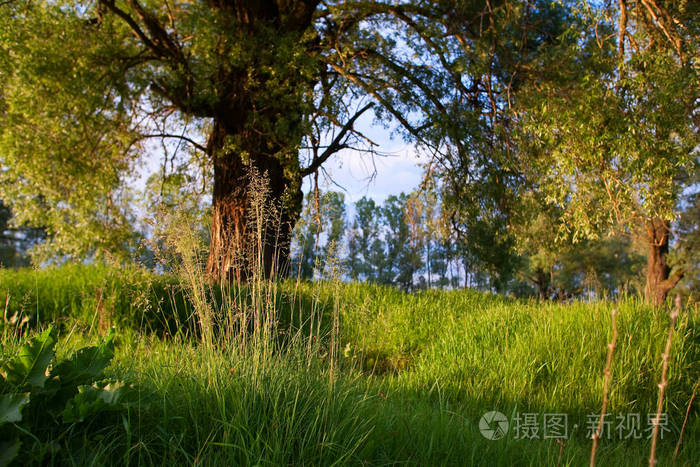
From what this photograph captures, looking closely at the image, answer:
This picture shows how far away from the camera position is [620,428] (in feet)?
13.0

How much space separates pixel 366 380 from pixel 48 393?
2352 mm

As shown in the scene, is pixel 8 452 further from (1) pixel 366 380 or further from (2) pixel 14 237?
(2) pixel 14 237

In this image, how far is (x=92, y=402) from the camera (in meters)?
1.98

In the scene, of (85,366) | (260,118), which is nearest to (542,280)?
(260,118)

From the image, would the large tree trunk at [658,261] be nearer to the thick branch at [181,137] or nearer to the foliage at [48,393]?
the thick branch at [181,137]

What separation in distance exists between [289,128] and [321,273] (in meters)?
5.26

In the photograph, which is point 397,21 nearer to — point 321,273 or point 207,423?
point 321,273

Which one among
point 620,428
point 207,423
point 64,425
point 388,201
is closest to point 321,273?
point 207,423

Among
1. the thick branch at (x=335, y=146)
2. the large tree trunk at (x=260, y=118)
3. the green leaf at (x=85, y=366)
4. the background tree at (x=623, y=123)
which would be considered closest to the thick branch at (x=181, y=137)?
the large tree trunk at (x=260, y=118)

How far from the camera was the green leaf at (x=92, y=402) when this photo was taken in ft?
6.44

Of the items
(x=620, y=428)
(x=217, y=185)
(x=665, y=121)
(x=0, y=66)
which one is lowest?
(x=620, y=428)

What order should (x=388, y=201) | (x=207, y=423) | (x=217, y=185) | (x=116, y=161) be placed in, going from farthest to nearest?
(x=388, y=201) → (x=116, y=161) → (x=217, y=185) → (x=207, y=423)

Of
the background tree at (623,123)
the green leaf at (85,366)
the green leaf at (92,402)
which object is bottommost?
the green leaf at (92,402)

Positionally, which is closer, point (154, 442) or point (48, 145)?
point (154, 442)
